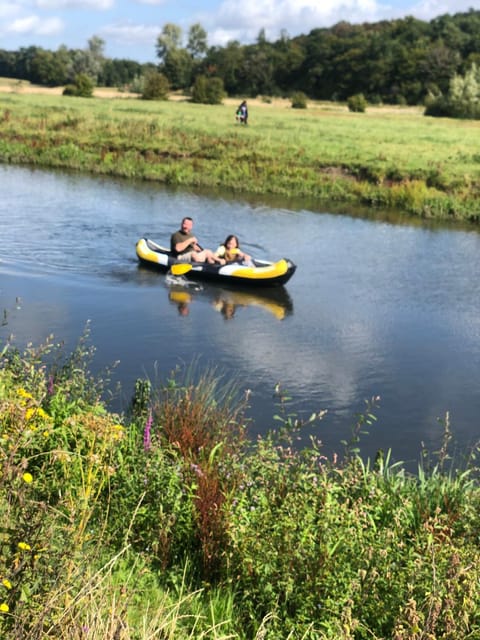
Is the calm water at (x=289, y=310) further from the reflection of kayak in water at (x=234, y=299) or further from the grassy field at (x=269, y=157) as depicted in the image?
the grassy field at (x=269, y=157)

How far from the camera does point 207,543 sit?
5.09 m

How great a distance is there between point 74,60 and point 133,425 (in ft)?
369

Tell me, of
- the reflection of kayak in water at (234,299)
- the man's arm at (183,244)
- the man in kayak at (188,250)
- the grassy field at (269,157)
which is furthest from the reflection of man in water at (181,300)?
the grassy field at (269,157)

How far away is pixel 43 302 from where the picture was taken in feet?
44.2

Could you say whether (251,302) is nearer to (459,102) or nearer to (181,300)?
(181,300)

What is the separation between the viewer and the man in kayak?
51.9ft

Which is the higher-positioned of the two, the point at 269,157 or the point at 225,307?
the point at 269,157

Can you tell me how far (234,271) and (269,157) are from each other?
688 inches

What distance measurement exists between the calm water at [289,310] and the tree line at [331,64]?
51502 mm

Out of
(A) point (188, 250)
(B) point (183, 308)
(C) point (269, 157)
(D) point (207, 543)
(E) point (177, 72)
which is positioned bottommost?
(B) point (183, 308)

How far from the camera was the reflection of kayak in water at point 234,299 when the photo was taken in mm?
14023

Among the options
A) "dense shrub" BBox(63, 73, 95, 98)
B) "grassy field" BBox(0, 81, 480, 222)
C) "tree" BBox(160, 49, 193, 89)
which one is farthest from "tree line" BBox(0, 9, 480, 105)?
"grassy field" BBox(0, 81, 480, 222)

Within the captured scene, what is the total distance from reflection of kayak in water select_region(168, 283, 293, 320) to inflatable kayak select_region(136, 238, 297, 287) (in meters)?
0.22

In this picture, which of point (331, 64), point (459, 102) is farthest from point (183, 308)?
point (331, 64)
